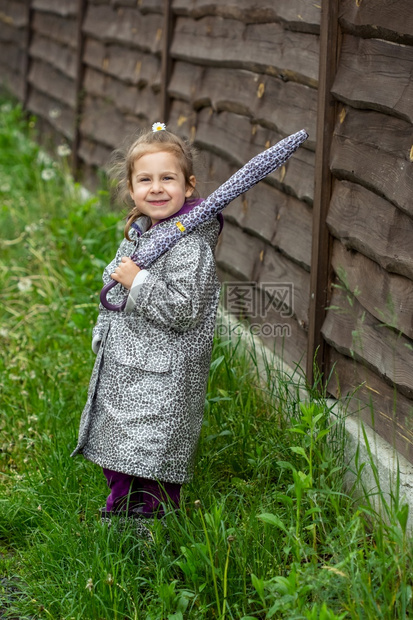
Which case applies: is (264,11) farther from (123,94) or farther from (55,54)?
(55,54)

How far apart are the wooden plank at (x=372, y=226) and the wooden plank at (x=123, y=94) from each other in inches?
102

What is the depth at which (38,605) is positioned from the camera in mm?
2488

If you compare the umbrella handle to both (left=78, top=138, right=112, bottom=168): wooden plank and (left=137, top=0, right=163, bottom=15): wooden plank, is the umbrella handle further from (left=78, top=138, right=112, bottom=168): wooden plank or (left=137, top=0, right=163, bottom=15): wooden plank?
(left=78, top=138, right=112, bottom=168): wooden plank

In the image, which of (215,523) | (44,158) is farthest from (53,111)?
(215,523)

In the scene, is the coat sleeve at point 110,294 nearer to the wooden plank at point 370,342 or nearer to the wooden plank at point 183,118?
the wooden plank at point 370,342

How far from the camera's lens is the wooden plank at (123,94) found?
5498mm

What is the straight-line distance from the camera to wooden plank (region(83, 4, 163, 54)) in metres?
5.41

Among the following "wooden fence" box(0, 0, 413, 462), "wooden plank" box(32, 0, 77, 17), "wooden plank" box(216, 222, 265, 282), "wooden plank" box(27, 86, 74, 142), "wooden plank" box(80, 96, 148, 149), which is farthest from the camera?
"wooden plank" box(27, 86, 74, 142)

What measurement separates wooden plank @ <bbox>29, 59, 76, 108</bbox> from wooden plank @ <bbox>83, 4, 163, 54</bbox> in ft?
2.43

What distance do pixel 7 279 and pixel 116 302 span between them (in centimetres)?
259

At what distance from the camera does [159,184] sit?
2.62 metres

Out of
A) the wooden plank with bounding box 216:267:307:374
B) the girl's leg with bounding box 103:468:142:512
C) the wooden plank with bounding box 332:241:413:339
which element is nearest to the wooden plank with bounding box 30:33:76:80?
the wooden plank with bounding box 216:267:307:374

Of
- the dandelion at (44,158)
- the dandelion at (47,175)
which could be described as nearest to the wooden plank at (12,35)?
the dandelion at (44,158)

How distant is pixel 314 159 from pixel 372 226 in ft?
1.86
